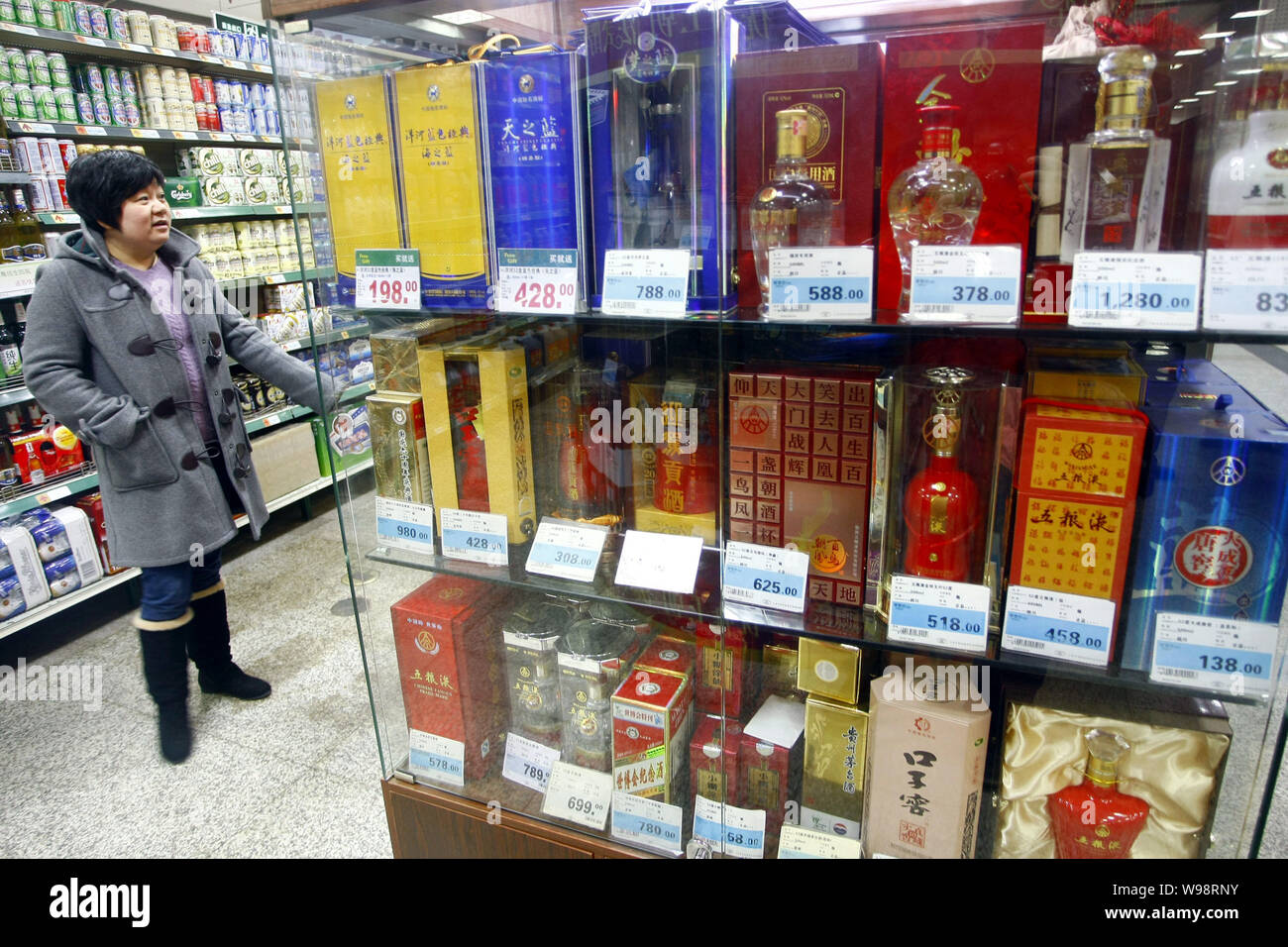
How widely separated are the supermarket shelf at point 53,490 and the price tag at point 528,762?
2.43 m

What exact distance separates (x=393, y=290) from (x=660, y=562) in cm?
65

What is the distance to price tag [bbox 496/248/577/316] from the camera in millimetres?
1242

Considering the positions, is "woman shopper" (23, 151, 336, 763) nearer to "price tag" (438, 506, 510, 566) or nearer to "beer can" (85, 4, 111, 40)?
"price tag" (438, 506, 510, 566)

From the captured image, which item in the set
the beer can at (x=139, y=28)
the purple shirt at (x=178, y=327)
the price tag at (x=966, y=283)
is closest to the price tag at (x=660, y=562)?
the price tag at (x=966, y=283)

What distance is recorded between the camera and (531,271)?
4.16 feet

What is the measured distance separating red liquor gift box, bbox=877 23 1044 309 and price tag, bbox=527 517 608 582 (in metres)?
0.77

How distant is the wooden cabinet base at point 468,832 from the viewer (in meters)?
1.47

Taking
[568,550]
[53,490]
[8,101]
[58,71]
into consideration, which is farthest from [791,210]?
[58,71]

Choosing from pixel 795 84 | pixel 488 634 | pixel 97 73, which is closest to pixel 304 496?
pixel 97 73

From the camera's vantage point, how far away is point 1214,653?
1.01 metres

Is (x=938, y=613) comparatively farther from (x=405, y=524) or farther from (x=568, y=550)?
(x=405, y=524)

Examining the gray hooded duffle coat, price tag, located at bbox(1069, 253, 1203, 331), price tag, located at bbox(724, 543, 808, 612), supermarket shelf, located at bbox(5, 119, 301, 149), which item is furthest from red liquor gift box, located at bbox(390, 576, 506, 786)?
supermarket shelf, located at bbox(5, 119, 301, 149)
